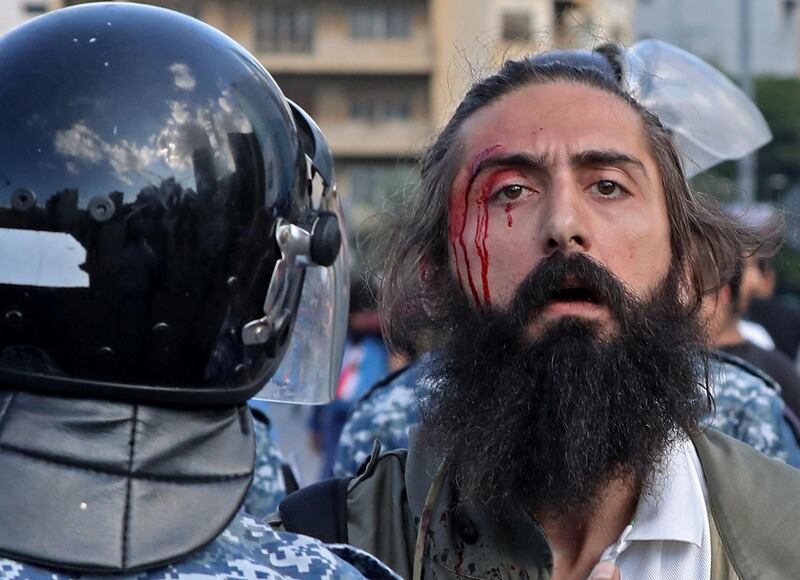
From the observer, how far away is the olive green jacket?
8.66 ft

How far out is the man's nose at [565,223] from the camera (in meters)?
2.78

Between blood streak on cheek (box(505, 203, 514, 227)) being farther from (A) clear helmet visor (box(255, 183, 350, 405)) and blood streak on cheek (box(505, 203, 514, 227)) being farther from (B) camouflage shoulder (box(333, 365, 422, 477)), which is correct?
(B) camouflage shoulder (box(333, 365, 422, 477))

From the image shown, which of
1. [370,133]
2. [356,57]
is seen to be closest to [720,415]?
[370,133]

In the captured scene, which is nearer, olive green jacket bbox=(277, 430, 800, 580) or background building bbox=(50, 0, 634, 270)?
olive green jacket bbox=(277, 430, 800, 580)

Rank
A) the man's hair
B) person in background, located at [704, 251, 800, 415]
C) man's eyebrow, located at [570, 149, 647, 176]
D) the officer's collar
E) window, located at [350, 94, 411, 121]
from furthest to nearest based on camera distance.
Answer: window, located at [350, 94, 411, 121] → person in background, located at [704, 251, 800, 415] → the man's hair → man's eyebrow, located at [570, 149, 647, 176] → the officer's collar

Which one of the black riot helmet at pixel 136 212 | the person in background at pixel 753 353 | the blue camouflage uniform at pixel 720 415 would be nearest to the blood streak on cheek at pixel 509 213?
the blue camouflage uniform at pixel 720 415

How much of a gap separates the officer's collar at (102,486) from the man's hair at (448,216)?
53.8 inches

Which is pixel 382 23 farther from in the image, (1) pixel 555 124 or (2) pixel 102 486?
(2) pixel 102 486

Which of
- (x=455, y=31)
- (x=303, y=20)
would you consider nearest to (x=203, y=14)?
(x=303, y=20)

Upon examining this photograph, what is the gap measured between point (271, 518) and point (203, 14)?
4722cm

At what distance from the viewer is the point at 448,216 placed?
313 centimetres

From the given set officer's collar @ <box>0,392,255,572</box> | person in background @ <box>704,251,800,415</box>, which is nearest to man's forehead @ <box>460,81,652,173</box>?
officer's collar @ <box>0,392,255,572</box>

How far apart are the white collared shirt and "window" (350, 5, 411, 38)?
4966 cm

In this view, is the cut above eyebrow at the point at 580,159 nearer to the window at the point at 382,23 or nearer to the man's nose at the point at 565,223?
the man's nose at the point at 565,223
